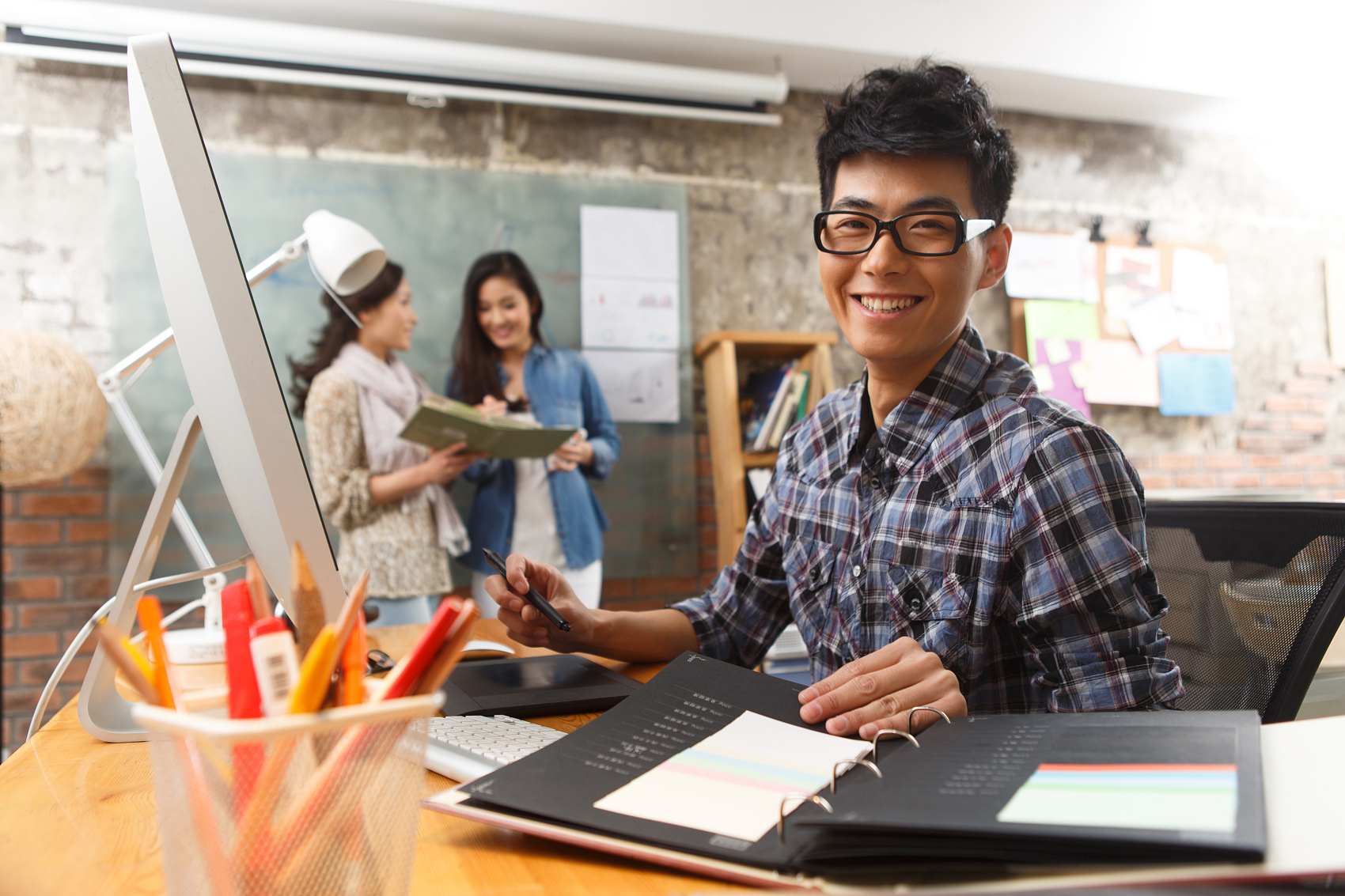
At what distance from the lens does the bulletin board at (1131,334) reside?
342 cm

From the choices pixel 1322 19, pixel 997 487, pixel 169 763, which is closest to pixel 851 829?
pixel 169 763

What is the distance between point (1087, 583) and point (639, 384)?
2.26 m

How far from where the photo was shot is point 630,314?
9.93ft

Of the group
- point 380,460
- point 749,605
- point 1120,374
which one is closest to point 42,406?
point 380,460

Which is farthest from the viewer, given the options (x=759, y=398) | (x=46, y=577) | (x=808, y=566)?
(x=759, y=398)

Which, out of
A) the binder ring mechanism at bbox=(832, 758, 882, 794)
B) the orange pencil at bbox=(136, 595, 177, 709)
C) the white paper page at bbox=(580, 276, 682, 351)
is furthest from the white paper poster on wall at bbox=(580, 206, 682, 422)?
the orange pencil at bbox=(136, 595, 177, 709)

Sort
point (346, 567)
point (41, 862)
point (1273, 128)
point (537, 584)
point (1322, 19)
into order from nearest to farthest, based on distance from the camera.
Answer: point (41, 862) < point (537, 584) < point (346, 567) < point (1322, 19) < point (1273, 128)

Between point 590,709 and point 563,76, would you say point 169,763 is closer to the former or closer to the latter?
point 590,709

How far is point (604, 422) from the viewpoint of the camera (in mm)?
2930

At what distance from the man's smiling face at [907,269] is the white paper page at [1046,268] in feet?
8.19

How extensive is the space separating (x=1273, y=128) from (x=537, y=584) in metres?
4.20

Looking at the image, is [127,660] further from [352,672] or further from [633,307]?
[633,307]

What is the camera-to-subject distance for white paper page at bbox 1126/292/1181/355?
3533mm

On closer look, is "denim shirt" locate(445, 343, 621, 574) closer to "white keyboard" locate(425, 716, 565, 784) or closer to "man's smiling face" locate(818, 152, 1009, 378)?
"man's smiling face" locate(818, 152, 1009, 378)
